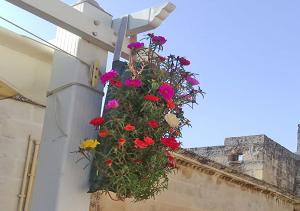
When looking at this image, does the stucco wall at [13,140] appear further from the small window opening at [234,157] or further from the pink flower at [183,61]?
the small window opening at [234,157]

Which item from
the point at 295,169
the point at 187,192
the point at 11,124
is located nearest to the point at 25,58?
the point at 11,124

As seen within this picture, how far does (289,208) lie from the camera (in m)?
11.6

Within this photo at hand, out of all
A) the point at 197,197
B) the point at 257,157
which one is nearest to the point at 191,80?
the point at 197,197

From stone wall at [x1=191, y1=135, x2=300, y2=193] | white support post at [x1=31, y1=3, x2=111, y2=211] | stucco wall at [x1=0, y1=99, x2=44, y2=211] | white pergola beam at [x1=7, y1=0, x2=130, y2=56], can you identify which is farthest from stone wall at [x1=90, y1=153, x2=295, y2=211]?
stone wall at [x1=191, y1=135, x2=300, y2=193]

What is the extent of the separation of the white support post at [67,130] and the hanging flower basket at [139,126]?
9cm

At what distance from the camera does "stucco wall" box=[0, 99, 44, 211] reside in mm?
4832

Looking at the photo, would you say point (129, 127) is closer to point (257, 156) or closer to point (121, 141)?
point (121, 141)

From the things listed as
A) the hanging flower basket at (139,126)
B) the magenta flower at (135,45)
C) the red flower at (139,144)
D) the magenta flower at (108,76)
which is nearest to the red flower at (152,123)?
the hanging flower basket at (139,126)

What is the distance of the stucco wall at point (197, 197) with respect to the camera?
6.50 m

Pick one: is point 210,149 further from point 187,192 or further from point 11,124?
point 11,124

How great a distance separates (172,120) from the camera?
2648mm

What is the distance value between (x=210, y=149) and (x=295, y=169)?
3.74m

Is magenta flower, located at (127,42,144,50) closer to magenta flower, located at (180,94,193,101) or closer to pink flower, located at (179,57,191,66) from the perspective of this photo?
pink flower, located at (179,57,191,66)

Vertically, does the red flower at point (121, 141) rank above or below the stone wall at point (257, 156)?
below
